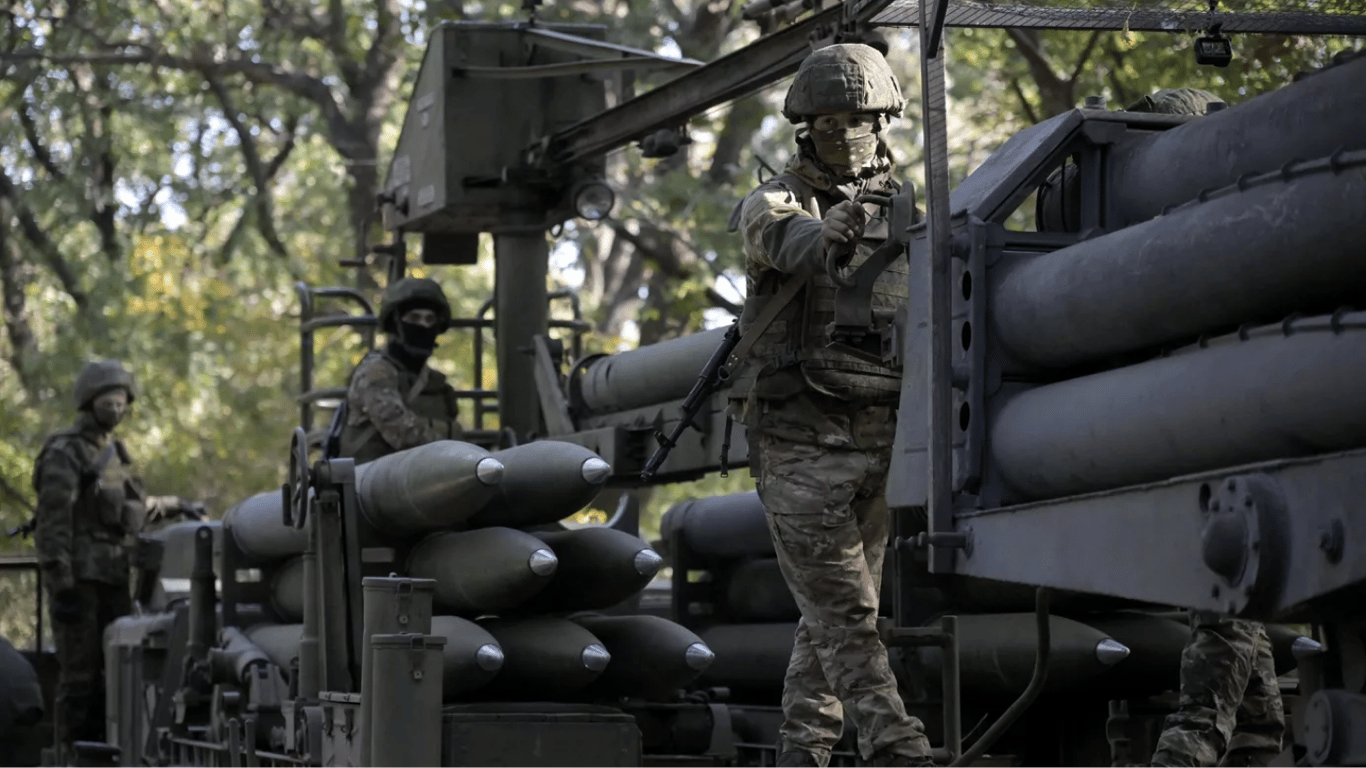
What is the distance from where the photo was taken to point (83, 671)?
12.3m

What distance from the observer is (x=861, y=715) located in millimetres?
6016

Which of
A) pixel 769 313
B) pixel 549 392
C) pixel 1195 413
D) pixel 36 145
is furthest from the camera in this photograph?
pixel 36 145

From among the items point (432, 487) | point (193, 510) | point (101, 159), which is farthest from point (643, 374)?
point (101, 159)

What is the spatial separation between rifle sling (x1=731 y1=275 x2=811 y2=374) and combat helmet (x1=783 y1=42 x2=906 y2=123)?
0.51 meters

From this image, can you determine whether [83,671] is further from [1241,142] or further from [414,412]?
[1241,142]

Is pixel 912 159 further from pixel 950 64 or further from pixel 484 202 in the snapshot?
pixel 484 202

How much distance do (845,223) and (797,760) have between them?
1.70 metres

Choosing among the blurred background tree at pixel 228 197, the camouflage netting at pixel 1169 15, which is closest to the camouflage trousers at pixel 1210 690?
the camouflage netting at pixel 1169 15

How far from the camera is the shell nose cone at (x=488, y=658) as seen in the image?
748 cm

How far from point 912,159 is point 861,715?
56.5 ft

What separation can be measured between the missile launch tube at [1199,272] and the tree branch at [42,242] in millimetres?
19633

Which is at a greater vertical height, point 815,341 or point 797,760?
point 815,341

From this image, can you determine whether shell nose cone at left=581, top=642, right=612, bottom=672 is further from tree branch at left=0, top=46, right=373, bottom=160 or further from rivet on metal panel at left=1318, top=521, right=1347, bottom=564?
tree branch at left=0, top=46, right=373, bottom=160

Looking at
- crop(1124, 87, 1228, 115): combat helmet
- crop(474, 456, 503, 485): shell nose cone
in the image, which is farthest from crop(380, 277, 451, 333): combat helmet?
crop(1124, 87, 1228, 115): combat helmet
